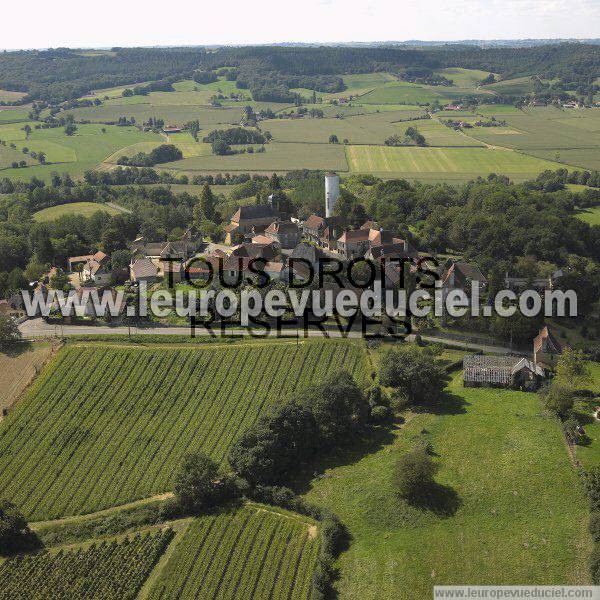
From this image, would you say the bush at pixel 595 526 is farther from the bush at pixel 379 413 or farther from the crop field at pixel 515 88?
the crop field at pixel 515 88

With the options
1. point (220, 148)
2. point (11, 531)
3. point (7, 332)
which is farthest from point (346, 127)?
point (11, 531)

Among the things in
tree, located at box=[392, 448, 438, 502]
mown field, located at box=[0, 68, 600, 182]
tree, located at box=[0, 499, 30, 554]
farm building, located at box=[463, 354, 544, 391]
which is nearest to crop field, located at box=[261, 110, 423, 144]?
mown field, located at box=[0, 68, 600, 182]

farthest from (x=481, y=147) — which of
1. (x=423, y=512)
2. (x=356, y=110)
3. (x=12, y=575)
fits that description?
(x=12, y=575)

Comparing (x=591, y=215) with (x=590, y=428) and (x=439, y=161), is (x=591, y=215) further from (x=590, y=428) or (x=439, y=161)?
(x=590, y=428)

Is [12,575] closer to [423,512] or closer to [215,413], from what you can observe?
[215,413]

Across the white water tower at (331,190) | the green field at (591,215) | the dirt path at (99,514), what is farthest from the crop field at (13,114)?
the dirt path at (99,514)
